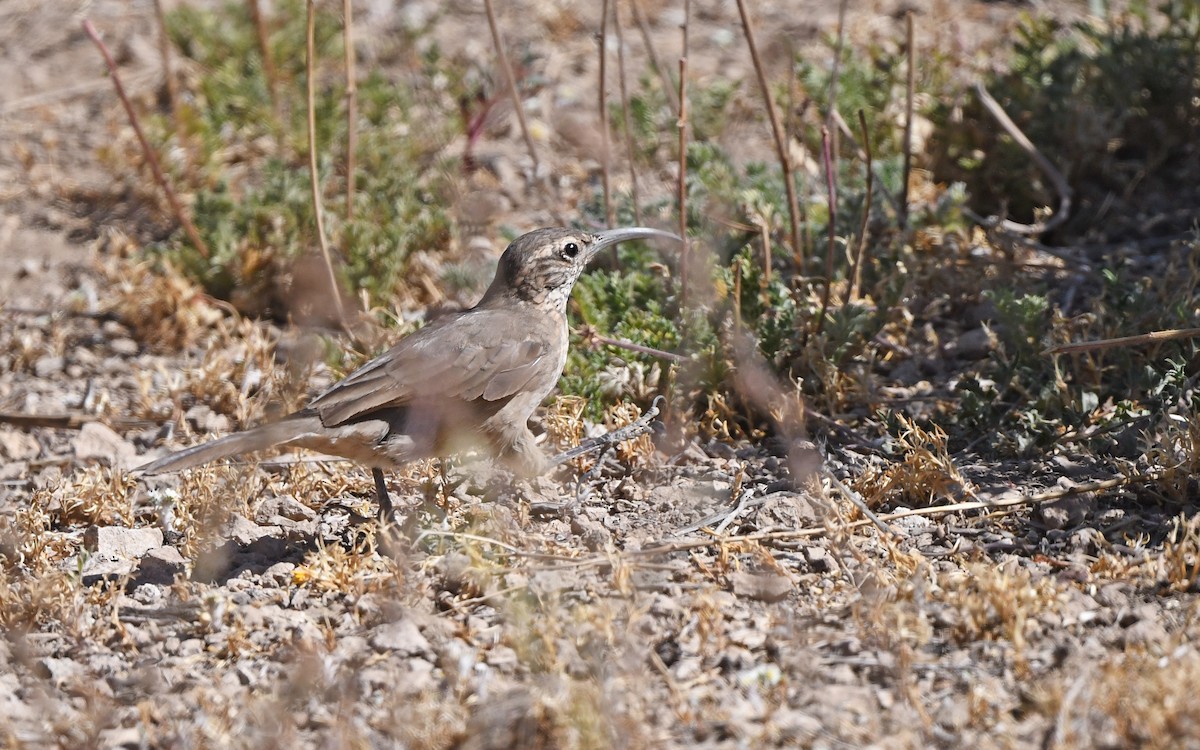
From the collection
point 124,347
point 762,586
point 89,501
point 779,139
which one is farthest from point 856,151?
point 89,501

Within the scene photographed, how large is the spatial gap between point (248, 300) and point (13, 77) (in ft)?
11.6

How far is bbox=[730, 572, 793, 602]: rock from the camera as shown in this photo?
4.25 meters

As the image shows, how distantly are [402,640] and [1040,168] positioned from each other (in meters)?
4.31

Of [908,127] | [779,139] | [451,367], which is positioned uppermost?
[779,139]

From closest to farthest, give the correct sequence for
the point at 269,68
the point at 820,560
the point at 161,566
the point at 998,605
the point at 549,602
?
the point at 998,605, the point at 549,602, the point at 820,560, the point at 161,566, the point at 269,68

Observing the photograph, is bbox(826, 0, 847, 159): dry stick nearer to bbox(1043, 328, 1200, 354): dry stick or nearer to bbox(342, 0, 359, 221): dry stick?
bbox(1043, 328, 1200, 354): dry stick

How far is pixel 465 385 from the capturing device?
5.11m

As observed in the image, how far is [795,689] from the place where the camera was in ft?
12.3

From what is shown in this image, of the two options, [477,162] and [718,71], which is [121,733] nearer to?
[477,162]

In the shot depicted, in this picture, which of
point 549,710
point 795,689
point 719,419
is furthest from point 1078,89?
point 549,710

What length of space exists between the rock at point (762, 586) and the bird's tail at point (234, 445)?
164 centimetres

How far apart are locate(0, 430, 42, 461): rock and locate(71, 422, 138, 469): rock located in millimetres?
185

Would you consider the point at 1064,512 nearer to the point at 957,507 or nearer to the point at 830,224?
the point at 957,507

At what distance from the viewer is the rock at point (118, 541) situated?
15.8 ft
